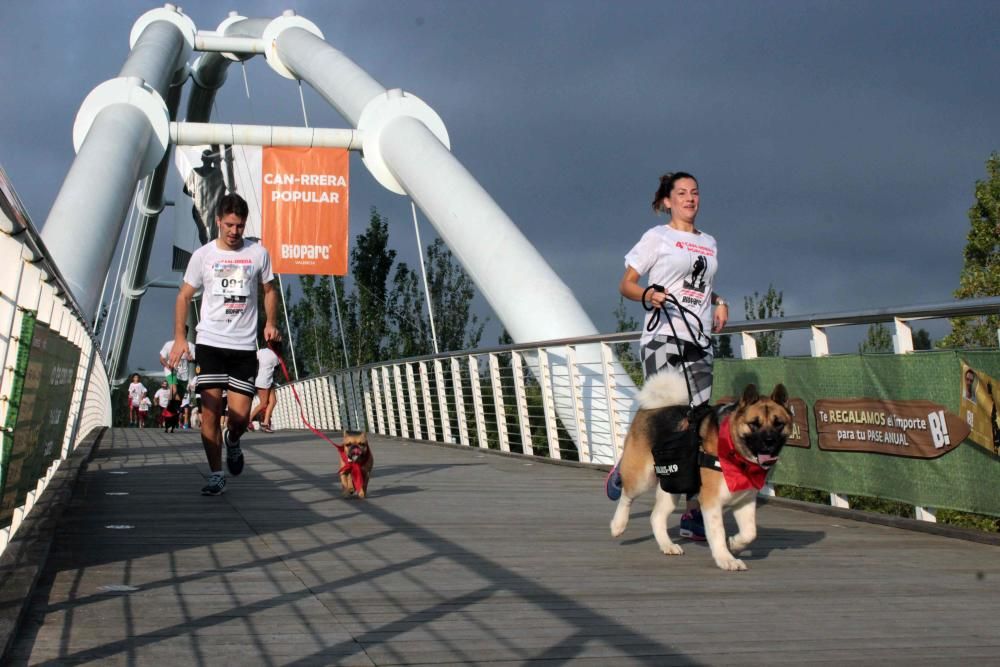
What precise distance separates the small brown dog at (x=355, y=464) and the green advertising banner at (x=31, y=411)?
2.12 m

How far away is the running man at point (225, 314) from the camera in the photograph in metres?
7.11

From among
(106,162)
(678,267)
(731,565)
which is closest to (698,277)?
(678,267)

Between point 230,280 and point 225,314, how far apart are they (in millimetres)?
200

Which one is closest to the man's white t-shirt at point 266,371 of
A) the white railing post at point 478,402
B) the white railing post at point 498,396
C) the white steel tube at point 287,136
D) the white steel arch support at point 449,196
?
the white railing post at point 478,402

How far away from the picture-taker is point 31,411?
421 centimetres

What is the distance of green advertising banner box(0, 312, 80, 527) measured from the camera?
3.77m

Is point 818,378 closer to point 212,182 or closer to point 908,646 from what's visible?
point 908,646

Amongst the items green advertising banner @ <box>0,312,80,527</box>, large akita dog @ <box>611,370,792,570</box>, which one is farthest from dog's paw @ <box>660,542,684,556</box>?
green advertising banner @ <box>0,312,80,527</box>

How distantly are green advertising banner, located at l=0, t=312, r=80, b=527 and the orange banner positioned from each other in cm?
1581

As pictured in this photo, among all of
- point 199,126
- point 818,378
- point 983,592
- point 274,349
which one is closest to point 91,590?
point 983,592

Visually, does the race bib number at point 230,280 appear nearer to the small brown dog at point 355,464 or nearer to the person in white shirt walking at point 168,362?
the person in white shirt walking at point 168,362

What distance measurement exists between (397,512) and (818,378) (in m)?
2.48

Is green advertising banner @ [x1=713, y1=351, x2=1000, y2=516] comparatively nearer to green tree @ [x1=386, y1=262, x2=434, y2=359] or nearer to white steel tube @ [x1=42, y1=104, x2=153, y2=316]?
white steel tube @ [x1=42, y1=104, x2=153, y2=316]

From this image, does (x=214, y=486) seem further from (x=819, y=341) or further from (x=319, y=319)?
(x=319, y=319)
